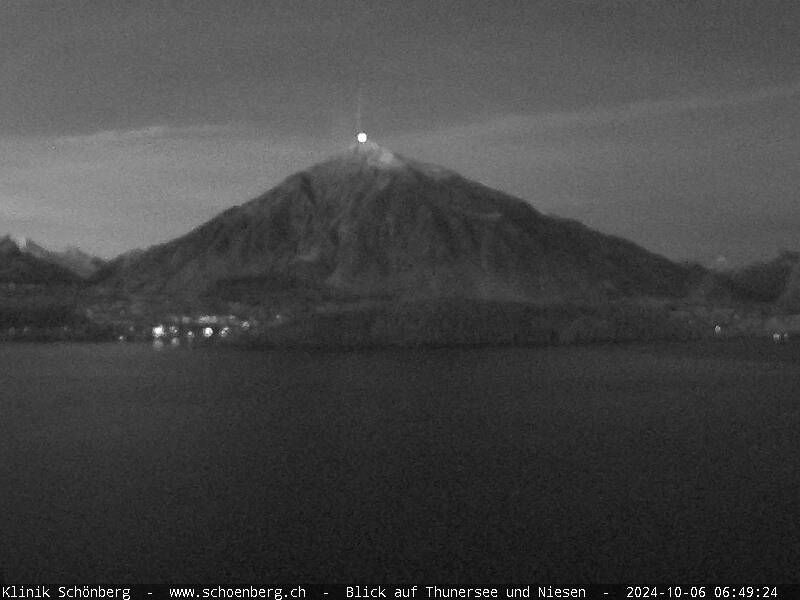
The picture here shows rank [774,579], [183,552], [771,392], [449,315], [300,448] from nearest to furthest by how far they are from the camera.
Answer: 1. [774,579]
2. [183,552]
3. [300,448]
4. [771,392]
5. [449,315]

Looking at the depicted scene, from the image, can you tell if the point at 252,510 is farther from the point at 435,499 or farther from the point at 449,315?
the point at 449,315

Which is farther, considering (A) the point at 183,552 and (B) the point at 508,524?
(B) the point at 508,524

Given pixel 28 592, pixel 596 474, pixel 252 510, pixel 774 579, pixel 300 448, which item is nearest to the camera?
pixel 28 592

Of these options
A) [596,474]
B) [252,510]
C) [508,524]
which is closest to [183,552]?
[252,510]

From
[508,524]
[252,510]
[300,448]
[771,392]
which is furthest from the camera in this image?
[771,392]

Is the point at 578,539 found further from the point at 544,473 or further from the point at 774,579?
the point at 544,473

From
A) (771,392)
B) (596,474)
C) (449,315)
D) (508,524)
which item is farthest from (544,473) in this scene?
(449,315)
